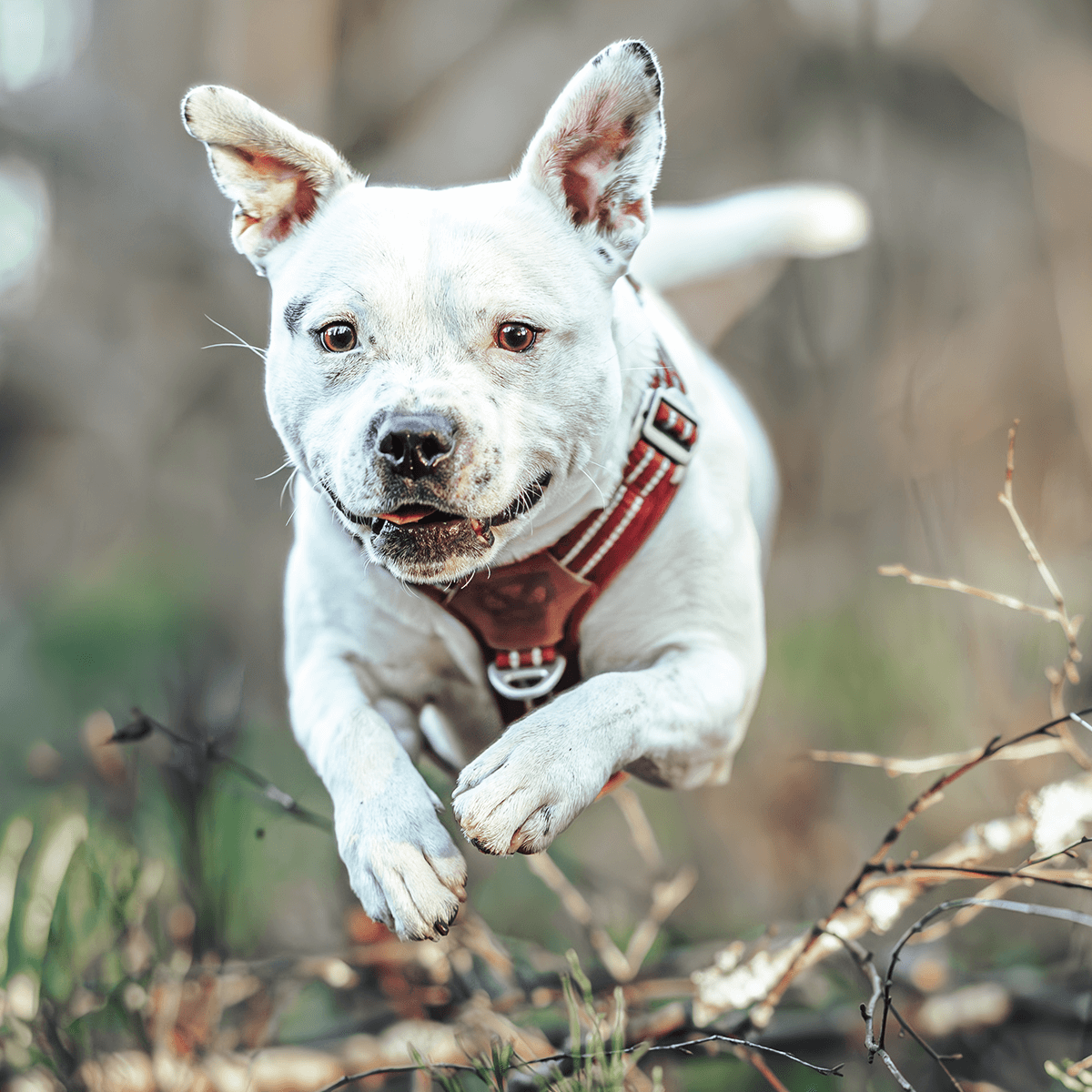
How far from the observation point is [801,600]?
2.20 meters

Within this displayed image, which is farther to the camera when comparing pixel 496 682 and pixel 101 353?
pixel 101 353

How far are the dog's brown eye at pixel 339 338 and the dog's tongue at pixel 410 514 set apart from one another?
17cm

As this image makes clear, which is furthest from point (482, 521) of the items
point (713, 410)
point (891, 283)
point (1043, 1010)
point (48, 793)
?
point (891, 283)

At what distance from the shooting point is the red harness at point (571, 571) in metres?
0.94

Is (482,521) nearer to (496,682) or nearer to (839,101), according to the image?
(496,682)

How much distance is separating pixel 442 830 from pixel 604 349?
48 centimetres

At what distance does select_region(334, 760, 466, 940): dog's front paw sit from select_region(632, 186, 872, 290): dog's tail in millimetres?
992

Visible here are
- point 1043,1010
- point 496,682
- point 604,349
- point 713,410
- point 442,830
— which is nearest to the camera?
point 442,830

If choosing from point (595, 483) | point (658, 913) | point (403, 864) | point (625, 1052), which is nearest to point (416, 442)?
point (595, 483)

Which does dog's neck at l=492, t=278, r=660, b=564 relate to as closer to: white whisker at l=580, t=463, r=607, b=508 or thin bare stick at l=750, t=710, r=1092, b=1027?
white whisker at l=580, t=463, r=607, b=508

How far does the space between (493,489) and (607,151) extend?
14.9 inches

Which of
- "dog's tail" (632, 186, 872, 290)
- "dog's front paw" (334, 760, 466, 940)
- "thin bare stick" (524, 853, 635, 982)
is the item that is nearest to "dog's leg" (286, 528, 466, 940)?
"dog's front paw" (334, 760, 466, 940)

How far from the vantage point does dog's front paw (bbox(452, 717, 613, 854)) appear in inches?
27.8

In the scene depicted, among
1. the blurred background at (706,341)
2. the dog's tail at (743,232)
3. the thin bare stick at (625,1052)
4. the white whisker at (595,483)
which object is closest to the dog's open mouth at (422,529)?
the white whisker at (595,483)
